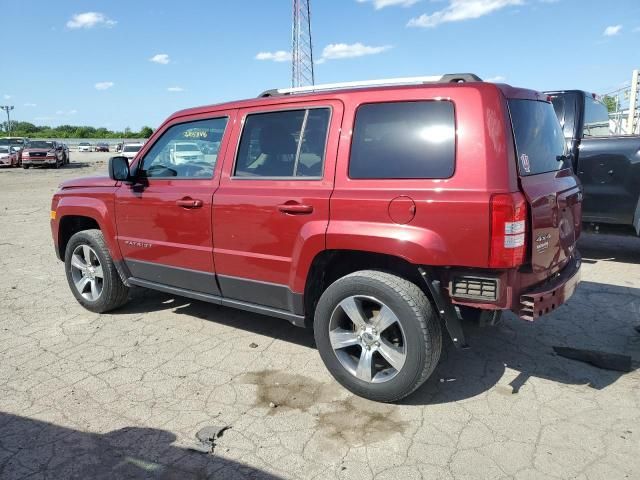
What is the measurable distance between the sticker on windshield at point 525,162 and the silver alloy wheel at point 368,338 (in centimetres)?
116

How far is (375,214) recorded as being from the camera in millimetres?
3025

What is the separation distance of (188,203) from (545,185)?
8.30 feet

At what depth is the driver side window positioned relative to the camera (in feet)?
13.0

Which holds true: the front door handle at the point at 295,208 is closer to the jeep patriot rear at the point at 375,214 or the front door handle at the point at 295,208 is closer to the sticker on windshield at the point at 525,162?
the jeep patriot rear at the point at 375,214

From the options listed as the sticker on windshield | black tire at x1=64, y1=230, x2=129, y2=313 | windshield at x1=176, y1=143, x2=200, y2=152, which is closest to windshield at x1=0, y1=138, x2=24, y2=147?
black tire at x1=64, y1=230, x2=129, y2=313

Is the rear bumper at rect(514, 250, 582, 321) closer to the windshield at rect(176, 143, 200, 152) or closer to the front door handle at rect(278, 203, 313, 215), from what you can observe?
the front door handle at rect(278, 203, 313, 215)

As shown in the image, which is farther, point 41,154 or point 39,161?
point 39,161

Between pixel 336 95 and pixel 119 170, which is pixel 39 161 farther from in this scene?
pixel 336 95

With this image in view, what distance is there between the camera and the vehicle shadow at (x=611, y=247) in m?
6.67

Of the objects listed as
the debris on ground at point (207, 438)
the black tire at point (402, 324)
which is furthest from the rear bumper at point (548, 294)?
the debris on ground at point (207, 438)

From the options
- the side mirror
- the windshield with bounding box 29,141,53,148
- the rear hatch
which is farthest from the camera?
the windshield with bounding box 29,141,53,148

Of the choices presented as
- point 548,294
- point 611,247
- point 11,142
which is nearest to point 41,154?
point 11,142

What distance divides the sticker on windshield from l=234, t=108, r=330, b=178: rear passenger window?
1.22 metres

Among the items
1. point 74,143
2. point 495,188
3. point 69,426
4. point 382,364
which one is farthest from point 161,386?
point 74,143
